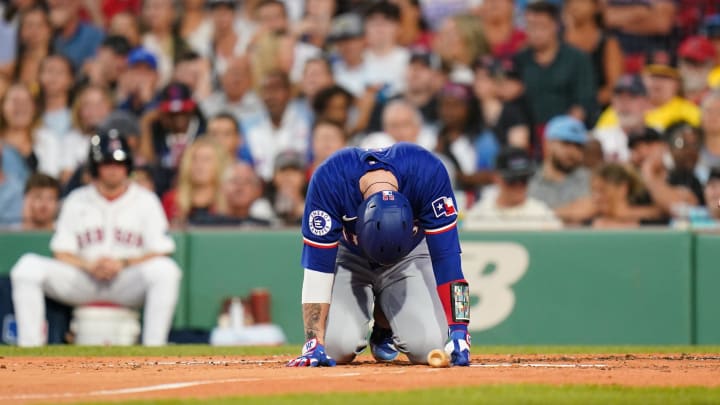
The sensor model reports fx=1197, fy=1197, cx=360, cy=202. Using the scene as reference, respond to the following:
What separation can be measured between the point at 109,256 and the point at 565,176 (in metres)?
4.51

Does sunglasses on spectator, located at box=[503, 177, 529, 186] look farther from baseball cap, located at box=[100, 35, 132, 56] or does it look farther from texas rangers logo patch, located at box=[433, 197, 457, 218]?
baseball cap, located at box=[100, 35, 132, 56]

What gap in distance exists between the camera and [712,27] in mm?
12938

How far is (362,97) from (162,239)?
335cm

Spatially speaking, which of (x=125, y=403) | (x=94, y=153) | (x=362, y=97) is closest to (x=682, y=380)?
(x=125, y=403)

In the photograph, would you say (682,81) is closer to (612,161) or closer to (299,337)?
(612,161)

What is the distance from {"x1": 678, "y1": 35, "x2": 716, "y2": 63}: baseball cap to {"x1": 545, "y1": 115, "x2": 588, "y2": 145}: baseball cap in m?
1.64

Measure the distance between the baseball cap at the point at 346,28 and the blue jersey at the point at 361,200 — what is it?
22.6 ft

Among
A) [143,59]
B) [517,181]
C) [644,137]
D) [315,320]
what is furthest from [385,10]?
[315,320]

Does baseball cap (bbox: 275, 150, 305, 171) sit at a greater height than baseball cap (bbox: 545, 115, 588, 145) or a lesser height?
lesser

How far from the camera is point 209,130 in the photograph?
1329 cm

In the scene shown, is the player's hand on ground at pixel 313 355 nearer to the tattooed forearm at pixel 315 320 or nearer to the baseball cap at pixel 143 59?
the tattooed forearm at pixel 315 320

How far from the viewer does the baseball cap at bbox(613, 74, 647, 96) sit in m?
12.6

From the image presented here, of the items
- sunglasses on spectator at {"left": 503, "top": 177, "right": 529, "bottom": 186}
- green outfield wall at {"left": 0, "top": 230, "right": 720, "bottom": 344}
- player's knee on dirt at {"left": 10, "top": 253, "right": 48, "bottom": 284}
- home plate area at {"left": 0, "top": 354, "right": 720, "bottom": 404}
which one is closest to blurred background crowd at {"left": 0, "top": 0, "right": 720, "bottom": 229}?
sunglasses on spectator at {"left": 503, "top": 177, "right": 529, "bottom": 186}

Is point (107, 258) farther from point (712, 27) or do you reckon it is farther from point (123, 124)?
point (712, 27)
